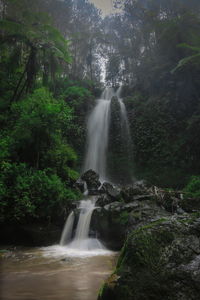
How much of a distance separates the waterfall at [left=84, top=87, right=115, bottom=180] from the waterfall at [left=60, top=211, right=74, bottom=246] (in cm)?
814

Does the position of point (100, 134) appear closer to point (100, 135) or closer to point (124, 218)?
point (100, 135)

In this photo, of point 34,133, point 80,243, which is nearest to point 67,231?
point 80,243

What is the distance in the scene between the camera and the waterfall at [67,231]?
351 inches

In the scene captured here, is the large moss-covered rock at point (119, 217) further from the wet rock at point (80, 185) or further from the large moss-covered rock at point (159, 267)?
the large moss-covered rock at point (159, 267)

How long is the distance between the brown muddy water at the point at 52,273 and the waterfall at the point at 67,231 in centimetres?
74

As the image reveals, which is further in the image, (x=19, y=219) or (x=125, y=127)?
(x=125, y=127)

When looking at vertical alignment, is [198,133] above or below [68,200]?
above

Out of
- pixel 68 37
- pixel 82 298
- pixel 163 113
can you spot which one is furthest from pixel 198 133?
pixel 68 37

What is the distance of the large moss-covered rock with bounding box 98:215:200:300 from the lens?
221cm

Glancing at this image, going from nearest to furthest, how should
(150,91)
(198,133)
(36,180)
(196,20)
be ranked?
(36,180) < (198,133) < (196,20) < (150,91)

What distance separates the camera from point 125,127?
20.0 m

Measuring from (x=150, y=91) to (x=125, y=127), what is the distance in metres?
4.53

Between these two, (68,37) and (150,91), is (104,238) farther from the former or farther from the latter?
(68,37)

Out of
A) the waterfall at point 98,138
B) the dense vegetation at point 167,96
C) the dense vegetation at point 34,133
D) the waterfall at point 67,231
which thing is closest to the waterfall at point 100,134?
the waterfall at point 98,138
